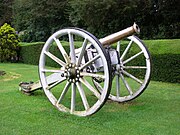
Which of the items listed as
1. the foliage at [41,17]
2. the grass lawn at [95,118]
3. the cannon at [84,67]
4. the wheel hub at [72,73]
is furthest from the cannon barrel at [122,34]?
the foliage at [41,17]

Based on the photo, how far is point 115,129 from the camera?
5309 millimetres

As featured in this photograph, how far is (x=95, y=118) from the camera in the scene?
5875mm

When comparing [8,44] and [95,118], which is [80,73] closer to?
[95,118]

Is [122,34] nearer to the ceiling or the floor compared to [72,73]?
nearer to the ceiling

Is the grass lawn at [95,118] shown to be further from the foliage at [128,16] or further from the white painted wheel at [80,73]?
the foliage at [128,16]

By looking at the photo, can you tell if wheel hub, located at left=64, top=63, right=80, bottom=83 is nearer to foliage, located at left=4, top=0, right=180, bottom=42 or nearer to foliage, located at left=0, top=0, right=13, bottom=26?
foliage, located at left=4, top=0, right=180, bottom=42

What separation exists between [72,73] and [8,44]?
15.3 metres

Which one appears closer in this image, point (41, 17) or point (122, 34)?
point (122, 34)

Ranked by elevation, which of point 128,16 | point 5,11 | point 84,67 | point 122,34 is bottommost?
point 84,67

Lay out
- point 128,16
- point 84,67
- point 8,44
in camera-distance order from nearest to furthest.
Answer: point 84,67 → point 8,44 → point 128,16

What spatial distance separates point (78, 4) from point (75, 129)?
1630cm

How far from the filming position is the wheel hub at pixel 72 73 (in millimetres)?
6062

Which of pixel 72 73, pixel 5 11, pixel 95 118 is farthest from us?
pixel 5 11

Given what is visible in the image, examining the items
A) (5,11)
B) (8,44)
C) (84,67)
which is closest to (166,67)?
(84,67)
